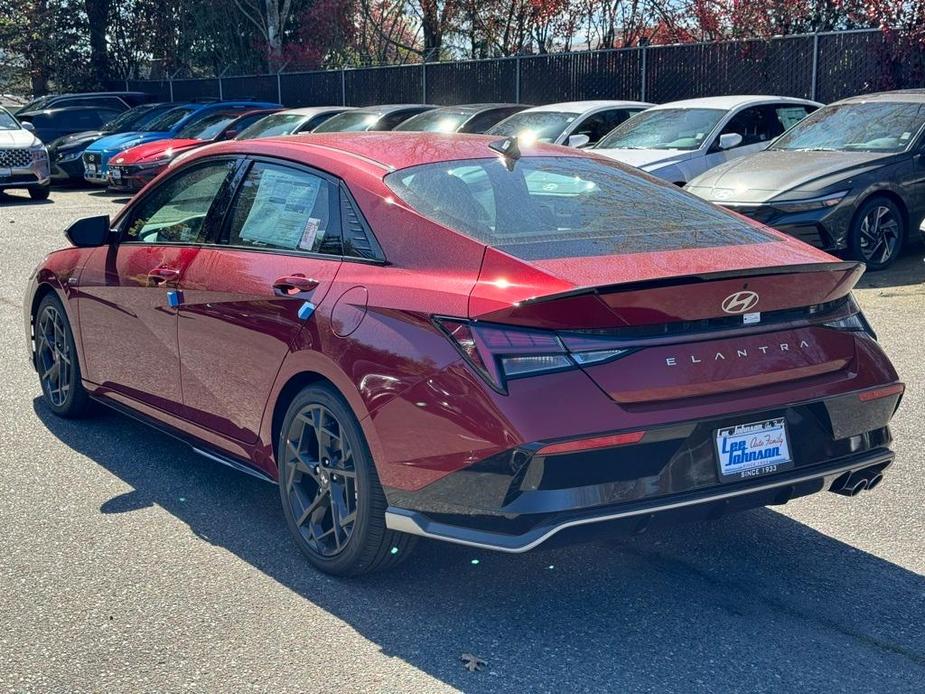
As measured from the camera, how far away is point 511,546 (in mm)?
3727

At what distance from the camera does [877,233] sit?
10.8 metres

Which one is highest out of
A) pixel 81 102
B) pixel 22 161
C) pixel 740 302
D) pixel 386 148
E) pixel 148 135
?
pixel 81 102

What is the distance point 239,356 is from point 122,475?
1243 mm

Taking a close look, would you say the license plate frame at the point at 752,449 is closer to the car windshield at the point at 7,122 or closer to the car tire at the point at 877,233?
the car tire at the point at 877,233

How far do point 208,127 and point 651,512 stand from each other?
1870 cm

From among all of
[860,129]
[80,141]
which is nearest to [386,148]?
[860,129]

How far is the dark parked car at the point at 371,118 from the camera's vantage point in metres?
18.5

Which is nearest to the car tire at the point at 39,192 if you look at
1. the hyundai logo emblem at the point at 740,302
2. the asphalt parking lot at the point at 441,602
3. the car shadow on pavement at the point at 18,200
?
the car shadow on pavement at the point at 18,200

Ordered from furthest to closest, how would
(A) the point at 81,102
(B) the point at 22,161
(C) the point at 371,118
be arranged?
(A) the point at 81,102 → (B) the point at 22,161 → (C) the point at 371,118

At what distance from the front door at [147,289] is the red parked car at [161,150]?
13378 mm

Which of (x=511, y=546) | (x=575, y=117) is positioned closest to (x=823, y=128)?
(x=575, y=117)

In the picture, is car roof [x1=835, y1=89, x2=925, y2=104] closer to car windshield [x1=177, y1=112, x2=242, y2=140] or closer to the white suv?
the white suv

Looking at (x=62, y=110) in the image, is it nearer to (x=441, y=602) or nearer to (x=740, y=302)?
(x=441, y=602)

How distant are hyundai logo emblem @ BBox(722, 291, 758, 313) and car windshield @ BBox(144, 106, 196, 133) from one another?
1946cm
